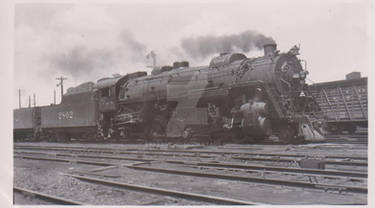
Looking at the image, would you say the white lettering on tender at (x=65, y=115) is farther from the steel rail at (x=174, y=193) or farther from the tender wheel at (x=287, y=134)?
the steel rail at (x=174, y=193)

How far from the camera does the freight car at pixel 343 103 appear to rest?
30.8 ft

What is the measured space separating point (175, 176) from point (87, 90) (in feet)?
23.7

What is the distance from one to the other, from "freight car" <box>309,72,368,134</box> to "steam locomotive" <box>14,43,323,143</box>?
6.36 ft

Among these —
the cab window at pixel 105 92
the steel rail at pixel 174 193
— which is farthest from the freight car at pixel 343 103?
the steel rail at pixel 174 193

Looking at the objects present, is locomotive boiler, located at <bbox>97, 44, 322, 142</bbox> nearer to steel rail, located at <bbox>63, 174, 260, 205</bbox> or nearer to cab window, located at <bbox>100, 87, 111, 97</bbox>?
A: cab window, located at <bbox>100, 87, 111, 97</bbox>

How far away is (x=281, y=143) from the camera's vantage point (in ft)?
25.6

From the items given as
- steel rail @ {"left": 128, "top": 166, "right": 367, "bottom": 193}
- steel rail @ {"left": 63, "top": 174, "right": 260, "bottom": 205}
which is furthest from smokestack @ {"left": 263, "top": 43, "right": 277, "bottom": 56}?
steel rail @ {"left": 63, "top": 174, "right": 260, "bottom": 205}

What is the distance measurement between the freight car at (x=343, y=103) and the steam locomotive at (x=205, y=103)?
6.36ft

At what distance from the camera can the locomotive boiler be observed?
7.66 meters

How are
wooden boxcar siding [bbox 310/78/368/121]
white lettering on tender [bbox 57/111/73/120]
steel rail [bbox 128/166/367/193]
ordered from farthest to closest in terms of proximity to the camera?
1. white lettering on tender [bbox 57/111/73/120]
2. wooden boxcar siding [bbox 310/78/368/121]
3. steel rail [bbox 128/166/367/193]

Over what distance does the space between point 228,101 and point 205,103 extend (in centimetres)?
59

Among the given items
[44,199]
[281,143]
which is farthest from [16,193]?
[281,143]

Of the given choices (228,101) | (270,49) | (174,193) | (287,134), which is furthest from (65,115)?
(174,193)

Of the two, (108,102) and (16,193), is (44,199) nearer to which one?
(16,193)
